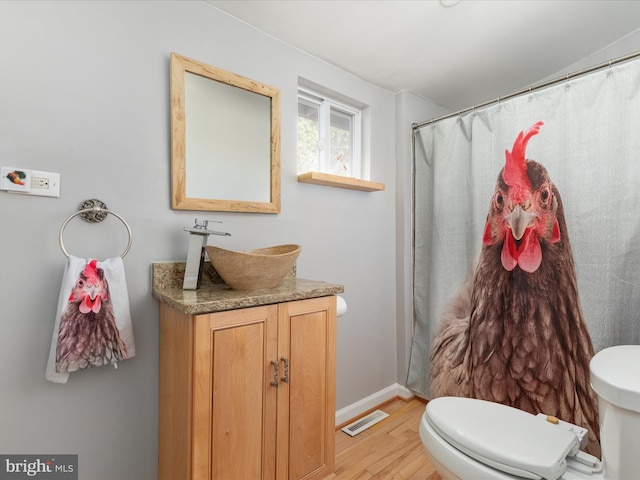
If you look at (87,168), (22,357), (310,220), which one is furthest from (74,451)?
(310,220)

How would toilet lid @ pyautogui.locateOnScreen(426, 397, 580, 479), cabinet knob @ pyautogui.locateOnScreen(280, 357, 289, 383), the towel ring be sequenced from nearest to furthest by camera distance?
toilet lid @ pyautogui.locateOnScreen(426, 397, 580, 479) → the towel ring → cabinet knob @ pyautogui.locateOnScreen(280, 357, 289, 383)

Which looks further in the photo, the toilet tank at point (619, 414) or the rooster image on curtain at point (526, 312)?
the rooster image on curtain at point (526, 312)

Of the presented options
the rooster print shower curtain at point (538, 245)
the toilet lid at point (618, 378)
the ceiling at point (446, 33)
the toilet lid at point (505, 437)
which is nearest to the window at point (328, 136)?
the ceiling at point (446, 33)

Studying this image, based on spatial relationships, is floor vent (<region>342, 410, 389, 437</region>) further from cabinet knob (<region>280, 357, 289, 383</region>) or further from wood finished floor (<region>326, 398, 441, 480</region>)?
cabinet knob (<region>280, 357, 289, 383</region>)

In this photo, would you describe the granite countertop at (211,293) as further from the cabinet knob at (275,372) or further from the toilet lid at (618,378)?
the toilet lid at (618,378)

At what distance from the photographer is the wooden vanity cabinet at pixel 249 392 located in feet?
3.82

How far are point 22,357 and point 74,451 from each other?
0.42 m

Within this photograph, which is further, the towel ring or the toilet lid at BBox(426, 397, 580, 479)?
the towel ring

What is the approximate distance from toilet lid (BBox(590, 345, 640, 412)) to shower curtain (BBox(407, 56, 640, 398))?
1.52 feet

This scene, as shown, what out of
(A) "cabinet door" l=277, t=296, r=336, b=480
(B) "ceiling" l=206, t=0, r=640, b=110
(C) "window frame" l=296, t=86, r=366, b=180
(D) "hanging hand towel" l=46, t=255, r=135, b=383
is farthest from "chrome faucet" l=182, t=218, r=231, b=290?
(B) "ceiling" l=206, t=0, r=640, b=110

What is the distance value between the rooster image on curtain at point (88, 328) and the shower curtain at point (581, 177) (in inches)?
73.5

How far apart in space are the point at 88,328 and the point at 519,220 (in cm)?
204

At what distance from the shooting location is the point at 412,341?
2.41 meters

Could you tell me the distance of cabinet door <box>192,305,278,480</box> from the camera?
1155 mm
